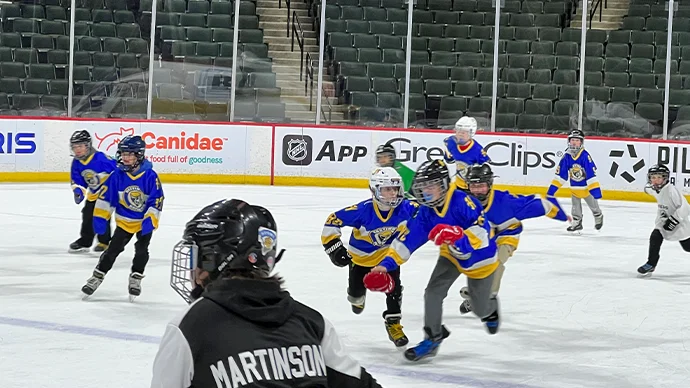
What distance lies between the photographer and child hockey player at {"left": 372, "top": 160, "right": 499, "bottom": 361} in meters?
5.35

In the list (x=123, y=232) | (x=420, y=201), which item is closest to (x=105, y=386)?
(x=420, y=201)

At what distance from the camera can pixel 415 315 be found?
7055mm

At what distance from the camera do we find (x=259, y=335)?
200 centimetres

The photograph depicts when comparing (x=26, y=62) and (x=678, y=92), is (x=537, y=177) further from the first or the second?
(x=26, y=62)

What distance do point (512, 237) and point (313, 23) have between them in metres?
11.1

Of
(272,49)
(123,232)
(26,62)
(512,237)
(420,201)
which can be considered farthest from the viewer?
(272,49)

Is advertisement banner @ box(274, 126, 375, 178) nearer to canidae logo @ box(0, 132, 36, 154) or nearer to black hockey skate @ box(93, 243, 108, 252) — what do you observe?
canidae logo @ box(0, 132, 36, 154)

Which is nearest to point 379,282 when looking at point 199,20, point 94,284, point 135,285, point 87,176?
point 135,285

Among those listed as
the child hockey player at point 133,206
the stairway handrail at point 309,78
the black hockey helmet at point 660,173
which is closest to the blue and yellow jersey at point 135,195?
the child hockey player at point 133,206

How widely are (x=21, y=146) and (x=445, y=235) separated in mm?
10890

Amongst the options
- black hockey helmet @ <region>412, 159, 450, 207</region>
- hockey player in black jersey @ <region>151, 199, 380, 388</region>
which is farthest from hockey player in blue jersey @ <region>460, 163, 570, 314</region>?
hockey player in black jersey @ <region>151, 199, 380, 388</region>

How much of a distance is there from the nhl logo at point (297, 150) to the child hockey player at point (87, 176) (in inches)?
263

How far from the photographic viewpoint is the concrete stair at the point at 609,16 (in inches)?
661

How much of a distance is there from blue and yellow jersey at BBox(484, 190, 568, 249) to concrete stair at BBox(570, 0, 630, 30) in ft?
36.0
